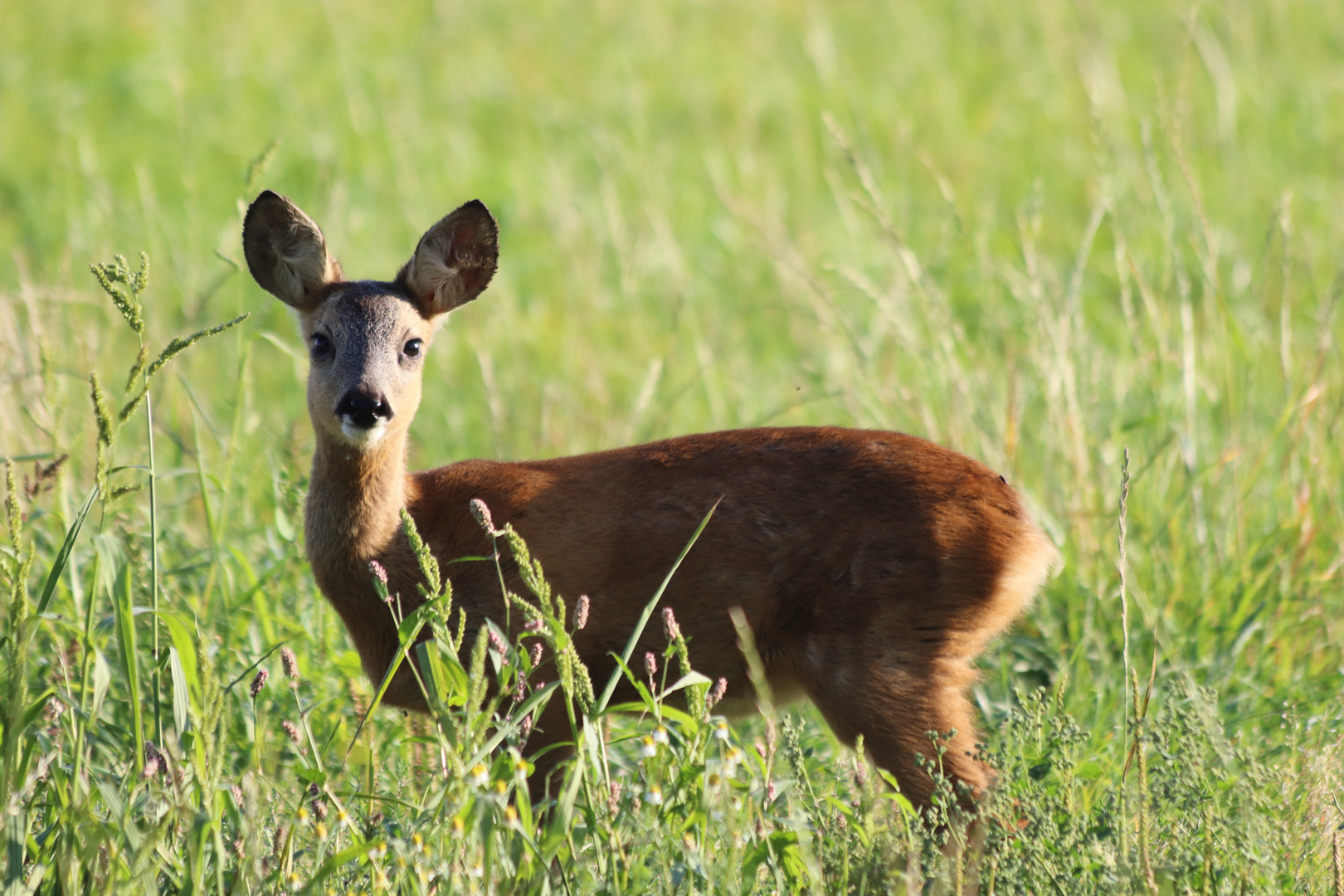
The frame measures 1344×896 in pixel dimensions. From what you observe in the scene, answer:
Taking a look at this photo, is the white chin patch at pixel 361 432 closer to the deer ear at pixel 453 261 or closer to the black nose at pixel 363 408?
the black nose at pixel 363 408

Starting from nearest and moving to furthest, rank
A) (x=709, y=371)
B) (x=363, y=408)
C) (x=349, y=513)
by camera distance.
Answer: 1. (x=363, y=408)
2. (x=349, y=513)
3. (x=709, y=371)

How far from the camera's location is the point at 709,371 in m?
6.47

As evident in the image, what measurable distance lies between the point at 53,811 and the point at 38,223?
20.9ft

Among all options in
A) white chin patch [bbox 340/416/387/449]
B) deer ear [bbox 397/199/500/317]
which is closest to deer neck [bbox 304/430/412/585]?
white chin patch [bbox 340/416/387/449]

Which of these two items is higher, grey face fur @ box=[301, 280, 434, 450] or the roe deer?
grey face fur @ box=[301, 280, 434, 450]

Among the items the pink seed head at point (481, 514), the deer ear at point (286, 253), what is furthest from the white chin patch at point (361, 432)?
the pink seed head at point (481, 514)

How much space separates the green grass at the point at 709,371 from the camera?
111 inches

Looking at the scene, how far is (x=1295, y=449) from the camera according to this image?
5.11 m

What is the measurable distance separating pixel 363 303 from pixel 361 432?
19.1 inches

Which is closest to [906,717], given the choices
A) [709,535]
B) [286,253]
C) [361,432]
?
[709,535]

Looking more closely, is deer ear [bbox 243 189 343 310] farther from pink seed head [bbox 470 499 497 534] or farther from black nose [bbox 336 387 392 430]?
pink seed head [bbox 470 499 497 534]

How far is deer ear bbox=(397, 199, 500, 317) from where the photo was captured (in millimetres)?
4121

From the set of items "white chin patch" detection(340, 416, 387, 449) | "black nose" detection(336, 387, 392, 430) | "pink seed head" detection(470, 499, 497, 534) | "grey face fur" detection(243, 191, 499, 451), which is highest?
"grey face fur" detection(243, 191, 499, 451)

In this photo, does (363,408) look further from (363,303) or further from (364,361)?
(363,303)
